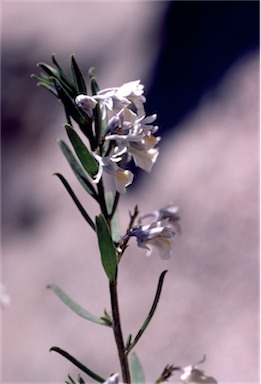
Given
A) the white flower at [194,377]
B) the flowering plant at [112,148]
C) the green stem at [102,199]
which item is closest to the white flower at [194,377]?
the white flower at [194,377]

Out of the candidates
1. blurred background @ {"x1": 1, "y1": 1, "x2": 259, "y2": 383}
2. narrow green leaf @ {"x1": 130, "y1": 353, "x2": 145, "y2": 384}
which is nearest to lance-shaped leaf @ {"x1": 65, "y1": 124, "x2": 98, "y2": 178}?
narrow green leaf @ {"x1": 130, "y1": 353, "x2": 145, "y2": 384}

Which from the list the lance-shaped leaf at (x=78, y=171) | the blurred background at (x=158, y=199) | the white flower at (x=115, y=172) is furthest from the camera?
the blurred background at (x=158, y=199)

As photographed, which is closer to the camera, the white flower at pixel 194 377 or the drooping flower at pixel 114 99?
the drooping flower at pixel 114 99

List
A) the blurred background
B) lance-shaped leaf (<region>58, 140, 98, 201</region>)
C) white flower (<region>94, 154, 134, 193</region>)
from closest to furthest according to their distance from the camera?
white flower (<region>94, 154, 134, 193</region>), lance-shaped leaf (<region>58, 140, 98, 201</region>), the blurred background

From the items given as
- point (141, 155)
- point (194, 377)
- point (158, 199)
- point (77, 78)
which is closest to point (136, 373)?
point (194, 377)

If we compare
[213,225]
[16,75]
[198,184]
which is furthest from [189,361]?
[16,75]

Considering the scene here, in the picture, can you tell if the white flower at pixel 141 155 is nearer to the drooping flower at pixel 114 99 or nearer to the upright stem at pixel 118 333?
the drooping flower at pixel 114 99

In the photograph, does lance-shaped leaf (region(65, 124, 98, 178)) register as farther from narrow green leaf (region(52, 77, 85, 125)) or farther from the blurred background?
the blurred background
